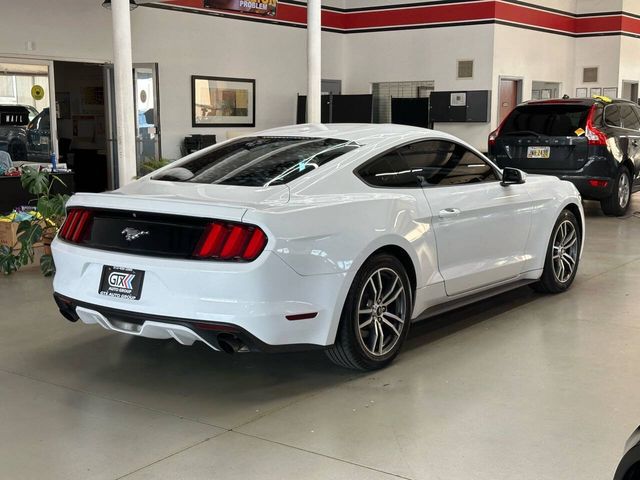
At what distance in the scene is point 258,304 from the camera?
3.60 metres

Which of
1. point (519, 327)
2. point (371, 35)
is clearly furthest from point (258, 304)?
point (371, 35)

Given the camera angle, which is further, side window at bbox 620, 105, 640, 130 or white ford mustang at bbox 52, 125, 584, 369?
side window at bbox 620, 105, 640, 130

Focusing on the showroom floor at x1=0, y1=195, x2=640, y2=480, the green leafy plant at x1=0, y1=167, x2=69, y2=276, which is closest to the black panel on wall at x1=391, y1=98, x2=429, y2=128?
the green leafy plant at x1=0, y1=167, x2=69, y2=276

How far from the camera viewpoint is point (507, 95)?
48.9 ft

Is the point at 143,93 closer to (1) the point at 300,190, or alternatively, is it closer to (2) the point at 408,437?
(1) the point at 300,190

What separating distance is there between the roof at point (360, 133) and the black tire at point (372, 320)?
80cm

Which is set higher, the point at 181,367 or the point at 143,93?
the point at 143,93

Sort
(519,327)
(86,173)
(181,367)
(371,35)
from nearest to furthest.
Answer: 1. (181,367)
2. (519,327)
3. (86,173)
4. (371,35)

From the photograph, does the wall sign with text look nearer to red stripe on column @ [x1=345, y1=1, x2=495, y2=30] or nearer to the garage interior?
the garage interior

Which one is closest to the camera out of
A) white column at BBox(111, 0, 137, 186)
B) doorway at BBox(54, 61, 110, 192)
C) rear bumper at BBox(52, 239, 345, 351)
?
rear bumper at BBox(52, 239, 345, 351)

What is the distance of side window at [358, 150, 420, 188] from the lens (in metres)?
4.35

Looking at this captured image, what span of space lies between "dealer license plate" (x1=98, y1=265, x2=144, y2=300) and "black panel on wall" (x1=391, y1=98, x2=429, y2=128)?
11.2 metres

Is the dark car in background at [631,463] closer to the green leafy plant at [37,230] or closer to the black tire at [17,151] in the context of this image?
the green leafy plant at [37,230]

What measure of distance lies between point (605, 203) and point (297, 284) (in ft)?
25.4
